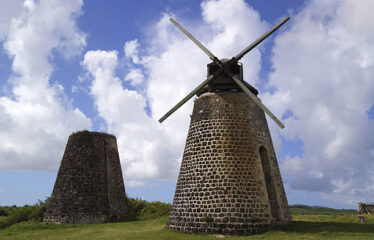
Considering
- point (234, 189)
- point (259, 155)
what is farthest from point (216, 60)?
point (234, 189)

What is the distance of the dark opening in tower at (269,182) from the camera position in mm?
15844

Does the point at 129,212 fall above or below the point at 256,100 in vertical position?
below

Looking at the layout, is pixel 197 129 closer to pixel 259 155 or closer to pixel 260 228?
pixel 259 155

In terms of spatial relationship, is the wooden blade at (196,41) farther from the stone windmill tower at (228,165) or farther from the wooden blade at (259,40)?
the wooden blade at (259,40)

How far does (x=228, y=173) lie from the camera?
49.6 ft

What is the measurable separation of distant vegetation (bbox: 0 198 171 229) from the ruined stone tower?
135cm

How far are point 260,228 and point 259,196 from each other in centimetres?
137

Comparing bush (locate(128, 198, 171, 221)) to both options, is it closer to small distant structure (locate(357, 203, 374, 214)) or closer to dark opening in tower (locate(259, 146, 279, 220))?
dark opening in tower (locate(259, 146, 279, 220))

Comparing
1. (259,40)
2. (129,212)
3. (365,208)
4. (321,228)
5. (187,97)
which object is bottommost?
(321,228)

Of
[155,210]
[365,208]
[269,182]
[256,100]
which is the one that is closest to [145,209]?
[155,210]

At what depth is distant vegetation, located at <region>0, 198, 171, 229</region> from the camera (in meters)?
26.8

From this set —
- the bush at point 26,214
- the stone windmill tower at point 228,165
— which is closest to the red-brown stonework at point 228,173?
the stone windmill tower at point 228,165

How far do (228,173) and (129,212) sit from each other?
587 inches

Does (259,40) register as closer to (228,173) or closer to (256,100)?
(256,100)
